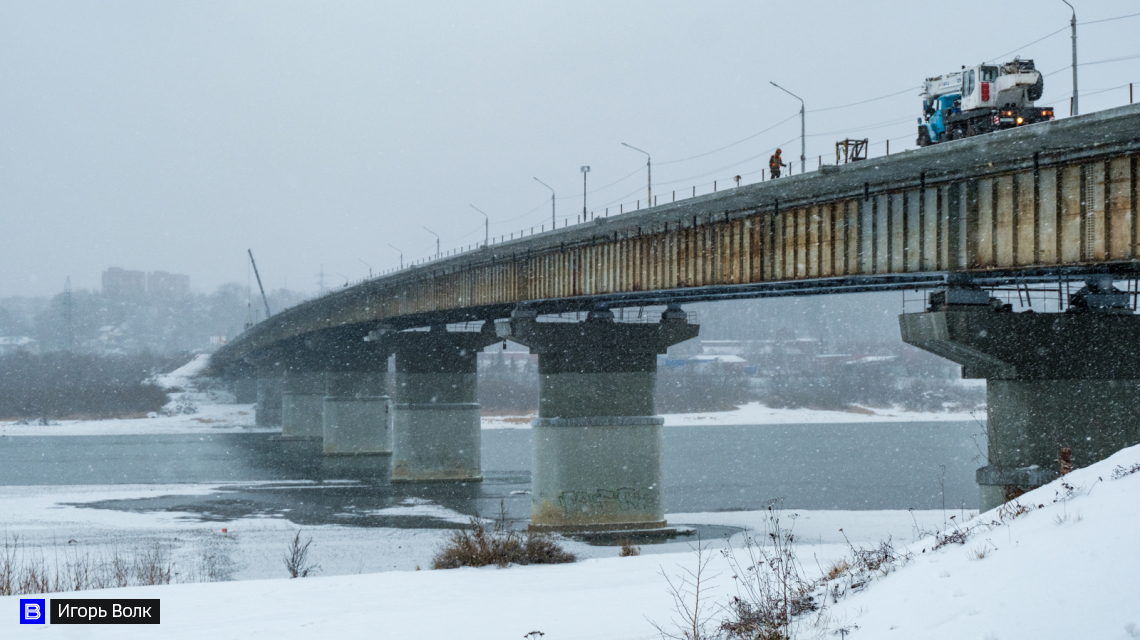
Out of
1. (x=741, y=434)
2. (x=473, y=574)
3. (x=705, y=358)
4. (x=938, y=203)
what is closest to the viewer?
(x=473, y=574)

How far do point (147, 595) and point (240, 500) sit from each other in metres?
35.7

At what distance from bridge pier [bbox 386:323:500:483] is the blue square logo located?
43615mm

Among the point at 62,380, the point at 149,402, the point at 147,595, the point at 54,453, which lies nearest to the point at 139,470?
the point at 54,453

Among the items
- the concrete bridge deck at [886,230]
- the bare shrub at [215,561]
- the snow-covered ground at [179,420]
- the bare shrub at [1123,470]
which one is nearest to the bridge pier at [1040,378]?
the concrete bridge deck at [886,230]

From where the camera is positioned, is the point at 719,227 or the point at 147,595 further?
the point at 719,227

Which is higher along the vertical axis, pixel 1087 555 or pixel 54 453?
pixel 1087 555

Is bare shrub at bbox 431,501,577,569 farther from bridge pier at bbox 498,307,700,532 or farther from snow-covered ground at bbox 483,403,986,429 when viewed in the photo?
snow-covered ground at bbox 483,403,986,429

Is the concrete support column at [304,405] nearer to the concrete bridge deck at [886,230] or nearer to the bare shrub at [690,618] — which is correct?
the concrete bridge deck at [886,230]

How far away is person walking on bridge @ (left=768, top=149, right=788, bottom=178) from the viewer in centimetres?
2684

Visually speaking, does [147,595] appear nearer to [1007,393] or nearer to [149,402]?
[1007,393]

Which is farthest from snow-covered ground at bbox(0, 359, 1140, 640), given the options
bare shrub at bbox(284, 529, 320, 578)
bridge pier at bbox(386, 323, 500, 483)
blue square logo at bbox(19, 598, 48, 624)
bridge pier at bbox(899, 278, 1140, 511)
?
bridge pier at bbox(386, 323, 500, 483)

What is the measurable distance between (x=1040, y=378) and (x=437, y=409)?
39.9 meters

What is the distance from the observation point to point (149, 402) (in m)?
139

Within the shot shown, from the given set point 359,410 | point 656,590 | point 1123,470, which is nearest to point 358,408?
point 359,410
